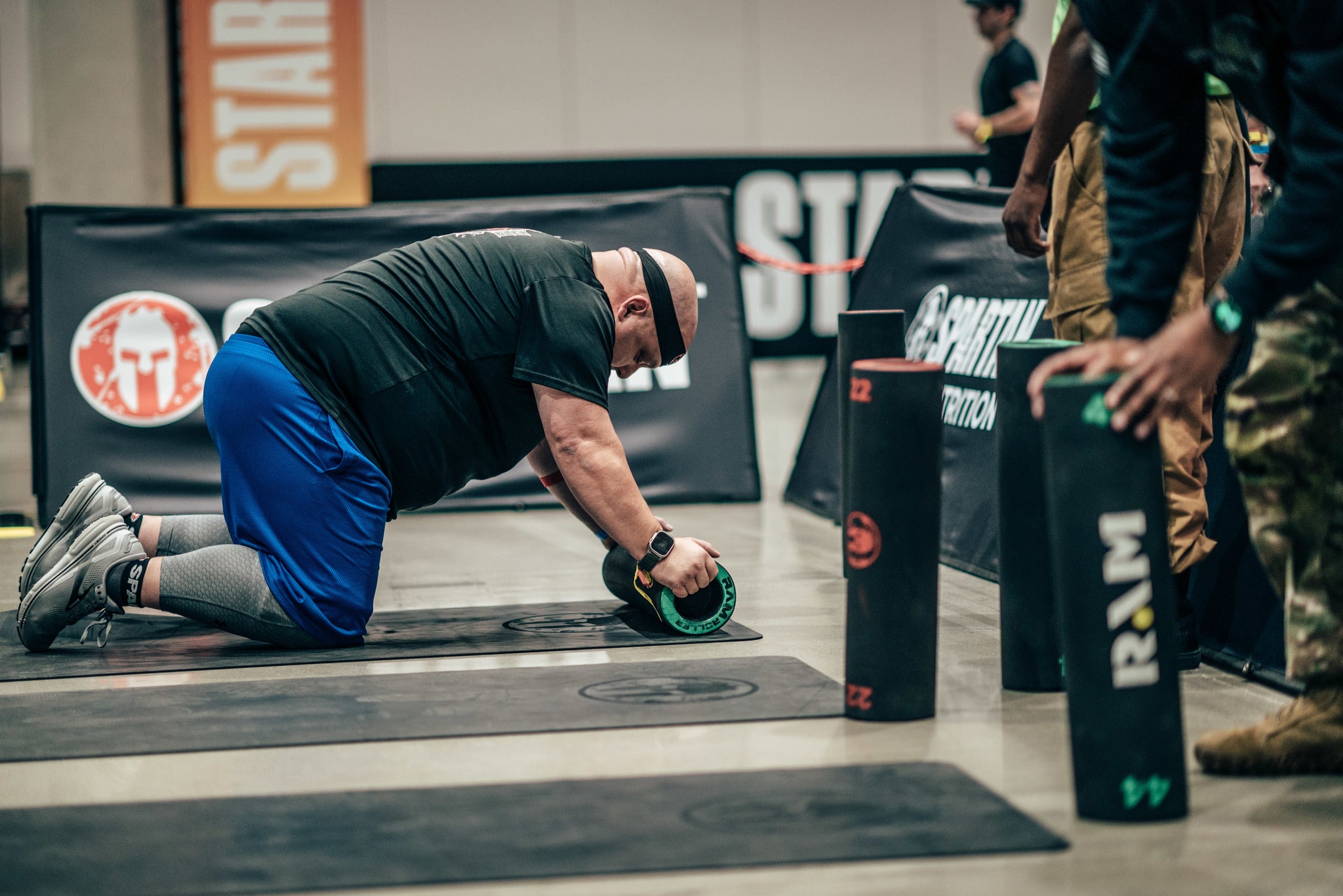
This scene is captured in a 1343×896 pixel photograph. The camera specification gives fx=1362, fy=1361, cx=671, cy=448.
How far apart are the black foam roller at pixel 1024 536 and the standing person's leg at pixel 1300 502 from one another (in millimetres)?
494

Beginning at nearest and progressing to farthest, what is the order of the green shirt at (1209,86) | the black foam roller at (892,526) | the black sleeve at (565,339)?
the black foam roller at (892,526) → the green shirt at (1209,86) → the black sleeve at (565,339)

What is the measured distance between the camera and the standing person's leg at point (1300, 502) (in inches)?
79.6

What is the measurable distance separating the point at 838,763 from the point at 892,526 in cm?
40

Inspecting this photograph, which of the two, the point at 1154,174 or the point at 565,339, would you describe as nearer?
the point at 1154,174

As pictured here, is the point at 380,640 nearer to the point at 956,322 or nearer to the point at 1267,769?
the point at 1267,769

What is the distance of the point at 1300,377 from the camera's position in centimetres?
202

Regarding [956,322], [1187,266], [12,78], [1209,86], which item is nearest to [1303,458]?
[1187,266]

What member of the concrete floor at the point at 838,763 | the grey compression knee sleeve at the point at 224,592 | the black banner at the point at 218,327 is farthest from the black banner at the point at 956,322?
the grey compression knee sleeve at the point at 224,592

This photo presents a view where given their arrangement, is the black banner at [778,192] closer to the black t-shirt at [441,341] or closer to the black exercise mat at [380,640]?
the black exercise mat at [380,640]

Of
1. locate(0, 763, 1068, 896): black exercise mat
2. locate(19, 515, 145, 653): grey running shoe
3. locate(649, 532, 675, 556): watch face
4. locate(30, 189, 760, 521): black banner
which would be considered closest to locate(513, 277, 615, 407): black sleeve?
locate(649, 532, 675, 556): watch face

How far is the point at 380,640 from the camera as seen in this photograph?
10.1 ft

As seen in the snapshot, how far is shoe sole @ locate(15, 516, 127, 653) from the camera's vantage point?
2889 millimetres

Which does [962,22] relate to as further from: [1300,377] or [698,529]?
[1300,377]

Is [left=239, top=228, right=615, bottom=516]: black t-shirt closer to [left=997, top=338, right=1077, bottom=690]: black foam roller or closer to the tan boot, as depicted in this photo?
[left=997, top=338, right=1077, bottom=690]: black foam roller
